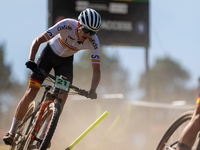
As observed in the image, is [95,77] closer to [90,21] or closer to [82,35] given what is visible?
[82,35]

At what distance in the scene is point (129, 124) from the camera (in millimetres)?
12703

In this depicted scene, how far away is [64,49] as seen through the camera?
4.98 m

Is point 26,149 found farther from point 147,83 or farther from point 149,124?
point 147,83

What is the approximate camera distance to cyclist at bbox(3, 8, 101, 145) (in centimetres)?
439

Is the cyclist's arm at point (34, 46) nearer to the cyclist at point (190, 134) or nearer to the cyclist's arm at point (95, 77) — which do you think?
the cyclist's arm at point (95, 77)

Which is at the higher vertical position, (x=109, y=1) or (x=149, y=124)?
(x=109, y=1)

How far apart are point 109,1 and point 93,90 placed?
391 inches

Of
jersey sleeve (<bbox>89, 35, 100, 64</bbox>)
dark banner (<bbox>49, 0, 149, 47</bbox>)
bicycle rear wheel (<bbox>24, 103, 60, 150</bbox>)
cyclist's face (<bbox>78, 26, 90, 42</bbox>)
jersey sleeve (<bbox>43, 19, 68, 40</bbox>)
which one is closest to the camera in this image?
bicycle rear wheel (<bbox>24, 103, 60, 150</bbox>)

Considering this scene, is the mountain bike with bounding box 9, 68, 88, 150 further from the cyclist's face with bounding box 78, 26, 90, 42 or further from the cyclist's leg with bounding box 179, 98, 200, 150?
the cyclist's leg with bounding box 179, 98, 200, 150

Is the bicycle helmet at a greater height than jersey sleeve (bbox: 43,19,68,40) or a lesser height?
greater

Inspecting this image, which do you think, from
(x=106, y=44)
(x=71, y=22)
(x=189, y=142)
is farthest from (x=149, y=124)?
(x=189, y=142)

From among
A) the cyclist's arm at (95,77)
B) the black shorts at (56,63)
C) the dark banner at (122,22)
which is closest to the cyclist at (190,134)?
the cyclist's arm at (95,77)

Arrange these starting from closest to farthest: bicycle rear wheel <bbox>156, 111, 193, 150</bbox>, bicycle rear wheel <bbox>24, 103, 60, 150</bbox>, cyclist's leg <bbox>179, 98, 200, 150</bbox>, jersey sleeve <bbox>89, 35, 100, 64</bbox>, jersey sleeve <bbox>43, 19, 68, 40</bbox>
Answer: cyclist's leg <bbox>179, 98, 200, 150</bbox>, bicycle rear wheel <bbox>24, 103, 60, 150</bbox>, bicycle rear wheel <bbox>156, 111, 193, 150</bbox>, jersey sleeve <bbox>43, 19, 68, 40</bbox>, jersey sleeve <bbox>89, 35, 100, 64</bbox>

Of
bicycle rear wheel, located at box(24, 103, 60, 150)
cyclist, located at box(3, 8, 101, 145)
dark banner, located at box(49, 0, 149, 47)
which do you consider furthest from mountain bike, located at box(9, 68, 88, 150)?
dark banner, located at box(49, 0, 149, 47)
